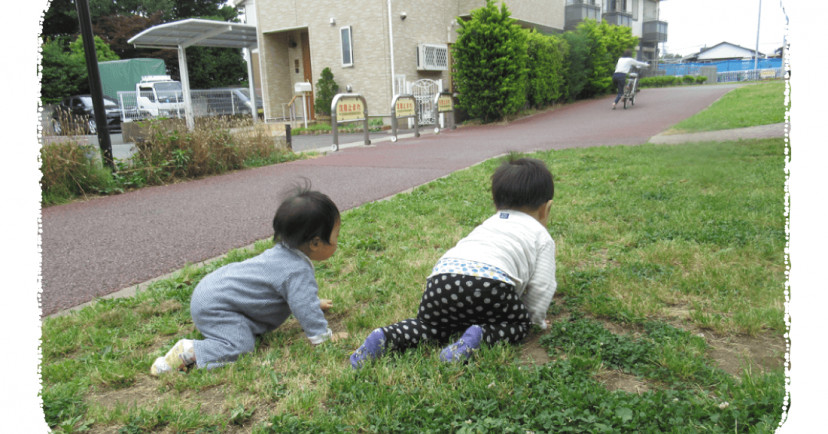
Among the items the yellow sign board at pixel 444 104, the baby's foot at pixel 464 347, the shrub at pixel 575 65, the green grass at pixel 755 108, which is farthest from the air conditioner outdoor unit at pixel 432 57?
the baby's foot at pixel 464 347

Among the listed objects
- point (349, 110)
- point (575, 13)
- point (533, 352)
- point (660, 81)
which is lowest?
point (533, 352)

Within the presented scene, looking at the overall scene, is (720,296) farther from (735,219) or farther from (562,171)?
(562,171)

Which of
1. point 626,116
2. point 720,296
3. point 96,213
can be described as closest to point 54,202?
point 96,213

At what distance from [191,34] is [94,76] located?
31.0ft

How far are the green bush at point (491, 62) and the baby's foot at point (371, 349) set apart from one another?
44.9 feet

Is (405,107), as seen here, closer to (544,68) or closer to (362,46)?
(362,46)

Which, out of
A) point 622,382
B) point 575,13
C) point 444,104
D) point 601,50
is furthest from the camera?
point 575,13

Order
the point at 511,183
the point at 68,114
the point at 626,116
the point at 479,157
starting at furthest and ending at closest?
the point at 626,116
the point at 479,157
the point at 68,114
the point at 511,183

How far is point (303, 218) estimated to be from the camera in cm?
248

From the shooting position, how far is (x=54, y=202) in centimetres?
623

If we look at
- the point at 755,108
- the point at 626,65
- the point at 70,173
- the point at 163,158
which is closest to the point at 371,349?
the point at 70,173

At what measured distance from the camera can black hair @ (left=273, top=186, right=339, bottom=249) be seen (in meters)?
2.48

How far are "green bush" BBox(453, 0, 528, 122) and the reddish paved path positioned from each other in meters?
3.53

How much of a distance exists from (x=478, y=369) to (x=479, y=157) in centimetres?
716
